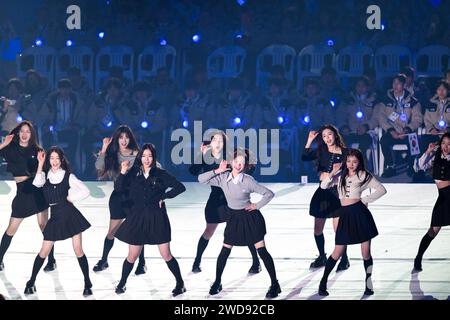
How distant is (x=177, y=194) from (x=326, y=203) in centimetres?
145

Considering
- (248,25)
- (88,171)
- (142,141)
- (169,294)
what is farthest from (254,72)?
(169,294)

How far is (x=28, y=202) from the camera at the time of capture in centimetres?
923

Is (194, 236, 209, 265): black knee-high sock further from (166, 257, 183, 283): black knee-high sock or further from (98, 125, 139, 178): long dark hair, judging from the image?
(98, 125, 139, 178): long dark hair

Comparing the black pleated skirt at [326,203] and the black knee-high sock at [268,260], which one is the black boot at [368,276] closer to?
the black pleated skirt at [326,203]

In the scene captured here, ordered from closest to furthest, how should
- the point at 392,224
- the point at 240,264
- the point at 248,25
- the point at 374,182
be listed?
the point at 374,182
the point at 240,264
the point at 392,224
the point at 248,25

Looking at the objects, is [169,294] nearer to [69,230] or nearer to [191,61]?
[69,230]

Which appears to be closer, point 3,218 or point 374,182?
point 374,182

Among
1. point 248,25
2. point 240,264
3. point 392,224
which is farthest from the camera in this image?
point 248,25

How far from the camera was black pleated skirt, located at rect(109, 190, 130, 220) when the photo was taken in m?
9.13

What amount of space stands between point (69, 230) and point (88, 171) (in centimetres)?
179

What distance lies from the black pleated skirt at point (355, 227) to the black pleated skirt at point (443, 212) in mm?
784

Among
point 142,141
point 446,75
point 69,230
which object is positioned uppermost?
point 446,75

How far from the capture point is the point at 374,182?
864 cm

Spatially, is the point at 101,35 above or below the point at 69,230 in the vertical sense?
above
